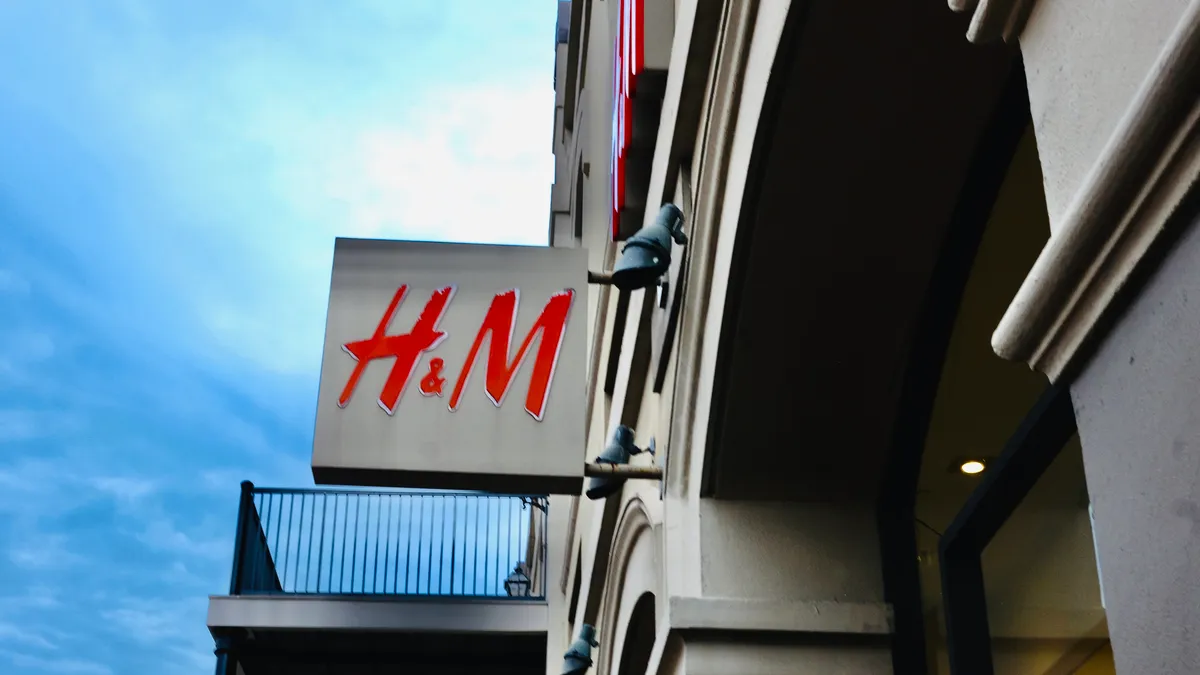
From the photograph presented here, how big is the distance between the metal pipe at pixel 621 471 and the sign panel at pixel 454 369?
0.11 meters

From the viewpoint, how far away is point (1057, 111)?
5.55ft

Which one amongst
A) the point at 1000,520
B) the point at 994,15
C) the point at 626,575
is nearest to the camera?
the point at 994,15

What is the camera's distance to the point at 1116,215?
147 cm

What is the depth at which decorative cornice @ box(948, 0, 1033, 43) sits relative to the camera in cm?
176

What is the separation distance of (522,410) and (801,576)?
1421 mm

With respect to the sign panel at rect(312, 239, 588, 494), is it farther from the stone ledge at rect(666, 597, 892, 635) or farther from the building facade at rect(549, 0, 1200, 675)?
the stone ledge at rect(666, 597, 892, 635)

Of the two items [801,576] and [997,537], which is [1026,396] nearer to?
[997,537]

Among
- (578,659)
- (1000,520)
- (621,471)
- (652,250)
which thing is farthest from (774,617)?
(578,659)

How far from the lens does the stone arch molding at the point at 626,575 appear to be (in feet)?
19.3

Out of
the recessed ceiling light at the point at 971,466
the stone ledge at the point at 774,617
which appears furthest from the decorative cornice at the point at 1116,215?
the recessed ceiling light at the point at 971,466

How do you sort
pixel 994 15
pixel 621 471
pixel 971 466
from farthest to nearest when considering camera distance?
pixel 621 471, pixel 971 466, pixel 994 15

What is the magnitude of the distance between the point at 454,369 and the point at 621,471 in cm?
80

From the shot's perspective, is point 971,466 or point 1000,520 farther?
point 971,466

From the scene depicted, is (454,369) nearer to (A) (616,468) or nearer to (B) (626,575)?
(A) (616,468)
